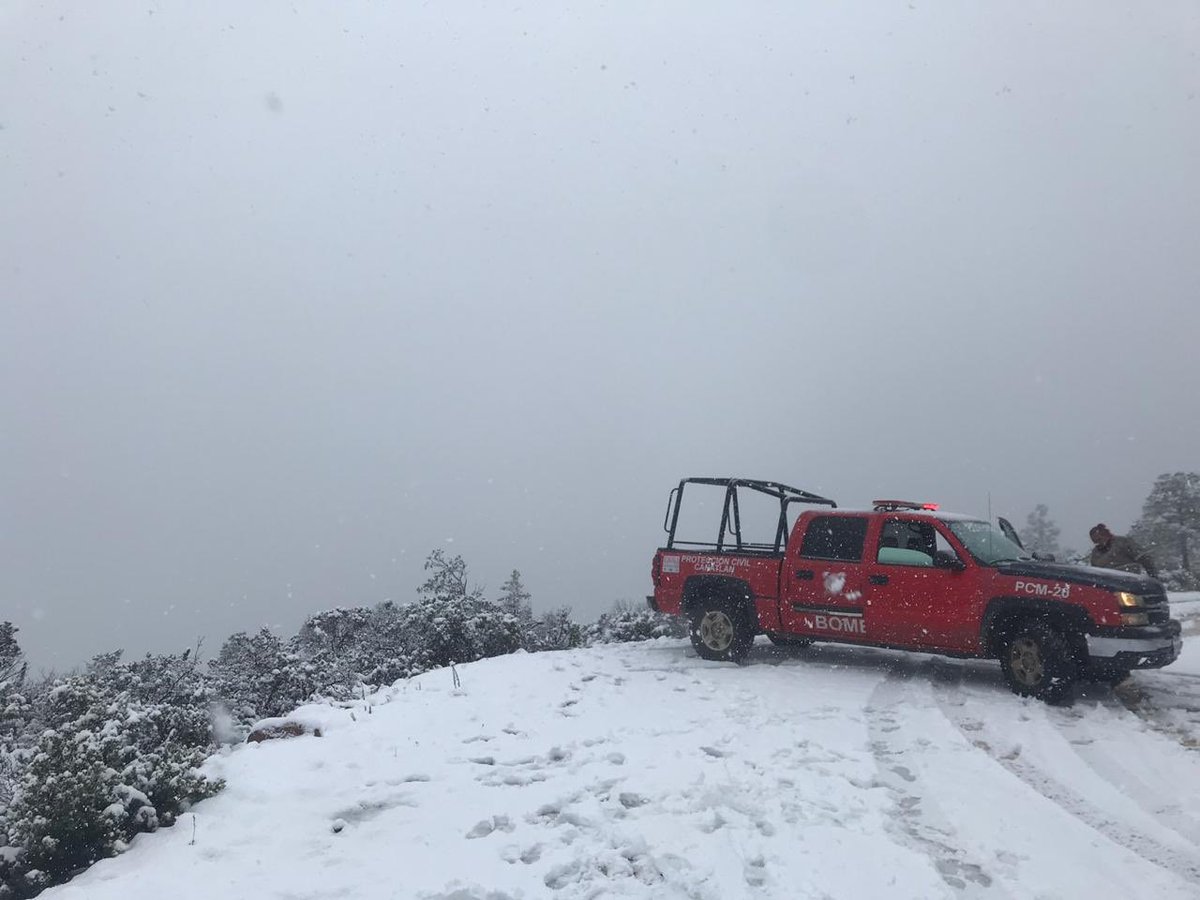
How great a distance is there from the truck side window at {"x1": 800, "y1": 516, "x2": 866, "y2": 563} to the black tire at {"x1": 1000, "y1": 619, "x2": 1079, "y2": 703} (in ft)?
6.13

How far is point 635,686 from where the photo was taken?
28.2 ft

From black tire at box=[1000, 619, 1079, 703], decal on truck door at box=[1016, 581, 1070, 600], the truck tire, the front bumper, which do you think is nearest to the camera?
the front bumper

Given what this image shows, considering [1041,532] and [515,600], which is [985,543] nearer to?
[515,600]

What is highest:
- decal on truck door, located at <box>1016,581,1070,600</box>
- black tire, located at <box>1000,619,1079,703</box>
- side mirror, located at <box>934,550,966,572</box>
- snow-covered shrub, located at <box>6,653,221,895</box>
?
side mirror, located at <box>934,550,966,572</box>

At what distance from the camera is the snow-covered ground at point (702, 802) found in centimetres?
391

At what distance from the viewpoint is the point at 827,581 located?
9133 millimetres

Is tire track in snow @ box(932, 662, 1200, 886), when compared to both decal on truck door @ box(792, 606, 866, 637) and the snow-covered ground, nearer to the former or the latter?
the snow-covered ground

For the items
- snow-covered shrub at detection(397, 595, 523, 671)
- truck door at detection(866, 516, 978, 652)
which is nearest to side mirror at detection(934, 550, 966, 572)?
truck door at detection(866, 516, 978, 652)

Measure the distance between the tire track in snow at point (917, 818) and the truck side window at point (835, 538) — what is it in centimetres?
223

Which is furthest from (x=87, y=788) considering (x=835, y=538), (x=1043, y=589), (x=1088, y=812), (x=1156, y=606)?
(x=1156, y=606)

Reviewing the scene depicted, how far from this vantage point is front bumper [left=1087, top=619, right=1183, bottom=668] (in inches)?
282

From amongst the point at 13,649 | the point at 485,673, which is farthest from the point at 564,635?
the point at 13,649

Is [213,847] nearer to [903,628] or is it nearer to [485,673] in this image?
[485,673]

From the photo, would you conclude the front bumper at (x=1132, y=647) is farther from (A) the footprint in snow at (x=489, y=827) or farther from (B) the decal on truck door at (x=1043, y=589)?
(A) the footprint in snow at (x=489, y=827)
